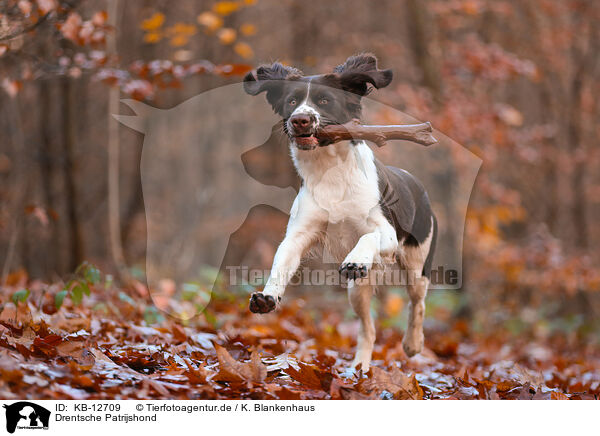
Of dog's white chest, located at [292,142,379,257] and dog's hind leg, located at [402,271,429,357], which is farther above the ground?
dog's white chest, located at [292,142,379,257]

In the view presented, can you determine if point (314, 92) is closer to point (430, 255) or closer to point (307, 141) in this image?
point (307, 141)

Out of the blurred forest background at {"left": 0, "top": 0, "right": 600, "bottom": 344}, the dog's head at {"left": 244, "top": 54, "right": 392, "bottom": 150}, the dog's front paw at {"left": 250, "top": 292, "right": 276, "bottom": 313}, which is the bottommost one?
the dog's front paw at {"left": 250, "top": 292, "right": 276, "bottom": 313}

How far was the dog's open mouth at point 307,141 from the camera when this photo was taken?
4379 mm

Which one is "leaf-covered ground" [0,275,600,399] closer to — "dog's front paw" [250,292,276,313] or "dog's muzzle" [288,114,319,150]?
"dog's front paw" [250,292,276,313]

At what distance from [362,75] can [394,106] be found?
24.8 ft

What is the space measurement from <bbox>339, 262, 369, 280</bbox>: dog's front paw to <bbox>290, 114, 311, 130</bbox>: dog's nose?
0.92 metres

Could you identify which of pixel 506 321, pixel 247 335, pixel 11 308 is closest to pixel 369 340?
pixel 247 335

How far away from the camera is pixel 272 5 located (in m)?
19.3

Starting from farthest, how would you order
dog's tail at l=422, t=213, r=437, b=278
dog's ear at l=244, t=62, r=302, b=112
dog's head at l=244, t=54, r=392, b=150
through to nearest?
dog's tail at l=422, t=213, r=437, b=278 → dog's ear at l=244, t=62, r=302, b=112 → dog's head at l=244, t=54, r=392, b=150
